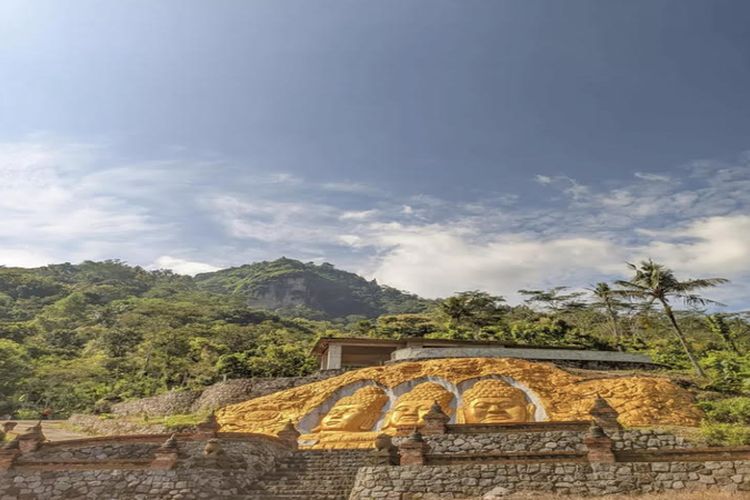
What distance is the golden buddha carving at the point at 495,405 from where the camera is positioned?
20.1 meters

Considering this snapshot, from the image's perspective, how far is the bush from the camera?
1355cm

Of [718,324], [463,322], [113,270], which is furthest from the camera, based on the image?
[113,270]

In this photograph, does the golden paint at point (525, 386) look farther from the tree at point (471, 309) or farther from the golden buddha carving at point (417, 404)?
the tree at point (471, 309)

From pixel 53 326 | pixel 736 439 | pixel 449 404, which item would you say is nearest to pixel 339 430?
pixel 449 404

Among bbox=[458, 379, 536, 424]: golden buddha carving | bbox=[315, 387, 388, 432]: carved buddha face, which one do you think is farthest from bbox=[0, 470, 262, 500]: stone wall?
bbox=[458, 379, 536, 424]: golden buddha carving

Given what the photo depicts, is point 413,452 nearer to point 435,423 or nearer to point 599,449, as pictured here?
point 435,423

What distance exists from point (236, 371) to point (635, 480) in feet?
92.2

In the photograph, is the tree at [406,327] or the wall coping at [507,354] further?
the tree at [406,327]

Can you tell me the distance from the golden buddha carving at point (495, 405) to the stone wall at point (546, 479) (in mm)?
8080

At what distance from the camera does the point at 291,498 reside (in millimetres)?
12578

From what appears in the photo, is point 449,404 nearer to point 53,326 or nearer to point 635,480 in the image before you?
point 635,480

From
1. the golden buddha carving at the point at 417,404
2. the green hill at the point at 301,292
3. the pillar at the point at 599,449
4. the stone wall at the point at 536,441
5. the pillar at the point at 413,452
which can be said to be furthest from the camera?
the green hill at the point at 301,292

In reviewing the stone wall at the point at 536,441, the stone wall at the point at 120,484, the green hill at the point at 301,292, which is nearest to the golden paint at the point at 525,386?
the stone wall at the point at 536,441

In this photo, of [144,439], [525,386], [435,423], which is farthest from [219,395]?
[525,386]
